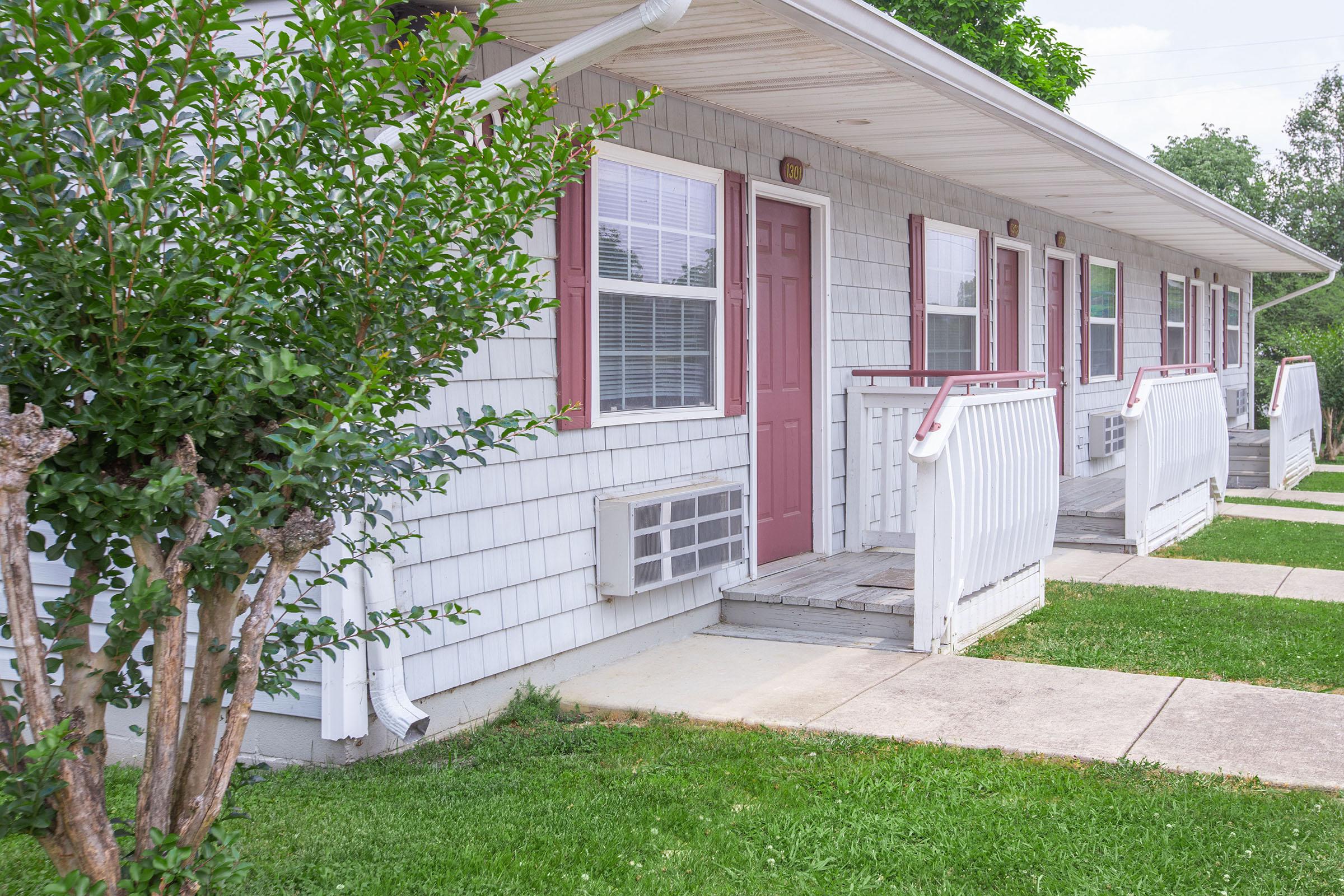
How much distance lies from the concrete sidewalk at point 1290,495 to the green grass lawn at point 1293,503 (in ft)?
0.31

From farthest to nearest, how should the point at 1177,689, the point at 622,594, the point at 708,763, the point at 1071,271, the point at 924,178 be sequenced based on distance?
1. the point at 1071,271
2. the point at 924,178
3. the point at 622,594
4. the point at 1177,689
5. the point at 708,763

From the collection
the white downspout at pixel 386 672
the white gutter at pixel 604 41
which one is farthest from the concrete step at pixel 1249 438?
the white downspout at pixel 386 672

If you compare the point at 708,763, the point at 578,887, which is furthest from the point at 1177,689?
the point at 578,887

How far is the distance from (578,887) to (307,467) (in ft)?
4.52

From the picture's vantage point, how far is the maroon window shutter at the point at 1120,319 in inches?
522

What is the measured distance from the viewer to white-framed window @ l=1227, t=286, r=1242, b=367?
1911 centimetres

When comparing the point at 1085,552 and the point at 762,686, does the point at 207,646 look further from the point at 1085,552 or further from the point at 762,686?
the point at 1085,552

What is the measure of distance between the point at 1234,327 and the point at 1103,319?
8.09 metres

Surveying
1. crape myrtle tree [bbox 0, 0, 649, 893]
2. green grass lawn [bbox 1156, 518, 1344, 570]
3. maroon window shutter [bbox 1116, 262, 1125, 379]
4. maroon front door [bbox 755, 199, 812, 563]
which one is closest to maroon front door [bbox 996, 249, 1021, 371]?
green grass lawn [bbox 1156, 518, 1344, 570]

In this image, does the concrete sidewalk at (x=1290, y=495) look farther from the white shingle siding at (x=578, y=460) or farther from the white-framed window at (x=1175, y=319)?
the white shingle siding at (x=578, y=460)

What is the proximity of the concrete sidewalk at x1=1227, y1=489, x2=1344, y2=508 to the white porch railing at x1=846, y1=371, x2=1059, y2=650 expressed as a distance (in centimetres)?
597

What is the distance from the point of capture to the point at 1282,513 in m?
11.0

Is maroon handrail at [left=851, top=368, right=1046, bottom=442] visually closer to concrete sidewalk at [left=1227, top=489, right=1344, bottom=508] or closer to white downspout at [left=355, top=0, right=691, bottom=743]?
white downspout at [left=355, top=0, right=691, bottom=743]

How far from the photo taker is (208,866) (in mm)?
2537
